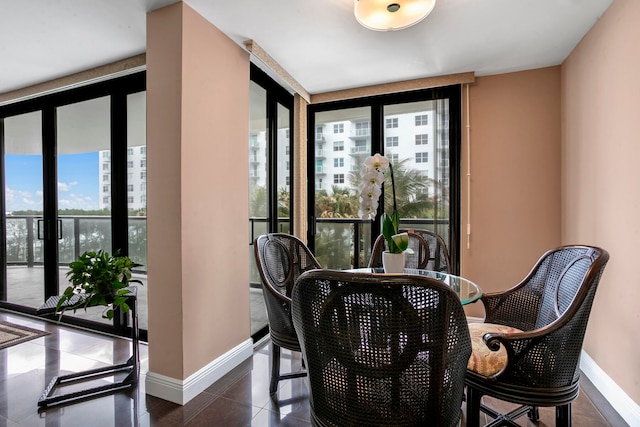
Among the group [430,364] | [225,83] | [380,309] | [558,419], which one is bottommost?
[558,419]

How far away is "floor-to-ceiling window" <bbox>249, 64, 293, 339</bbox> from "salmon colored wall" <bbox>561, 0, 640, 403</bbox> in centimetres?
257

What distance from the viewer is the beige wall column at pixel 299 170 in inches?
136

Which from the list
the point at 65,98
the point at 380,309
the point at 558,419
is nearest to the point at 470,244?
the point at 558,419

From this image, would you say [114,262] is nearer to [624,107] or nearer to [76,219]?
[76,219]

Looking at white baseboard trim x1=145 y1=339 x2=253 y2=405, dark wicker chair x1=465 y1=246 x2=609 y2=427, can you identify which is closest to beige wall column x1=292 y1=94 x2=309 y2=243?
white baseboard trim x1=145 y1=339 x2=253 y2=405

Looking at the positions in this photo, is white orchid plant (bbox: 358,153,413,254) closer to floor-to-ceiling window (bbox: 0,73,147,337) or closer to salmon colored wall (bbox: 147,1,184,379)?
salmon colored wall (bbox: 147,1,184,379)

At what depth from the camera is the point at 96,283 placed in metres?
1.99

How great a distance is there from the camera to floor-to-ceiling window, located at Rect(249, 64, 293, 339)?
2.92 metres

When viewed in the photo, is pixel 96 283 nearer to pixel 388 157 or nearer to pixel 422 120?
pixel 388 157

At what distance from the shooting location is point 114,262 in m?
2.09

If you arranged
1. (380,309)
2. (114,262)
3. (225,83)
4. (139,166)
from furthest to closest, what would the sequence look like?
(139,166) < (225,83) < (114,262) < (380,309)

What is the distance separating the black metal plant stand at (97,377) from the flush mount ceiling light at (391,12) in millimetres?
2284

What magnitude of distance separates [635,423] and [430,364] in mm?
1726

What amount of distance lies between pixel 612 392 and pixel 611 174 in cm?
136
